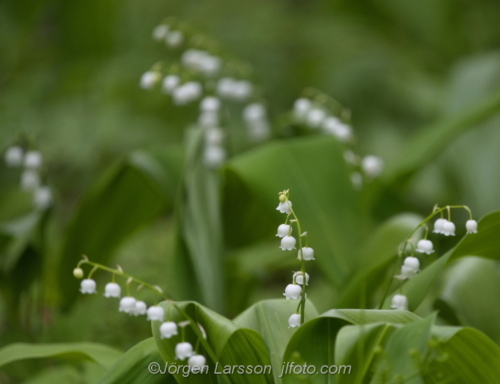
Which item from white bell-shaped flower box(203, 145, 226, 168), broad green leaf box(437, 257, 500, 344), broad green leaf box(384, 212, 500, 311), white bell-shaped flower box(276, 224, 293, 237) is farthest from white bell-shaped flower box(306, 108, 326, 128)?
white bell-shaped flower box(276, 224, 293, 237)

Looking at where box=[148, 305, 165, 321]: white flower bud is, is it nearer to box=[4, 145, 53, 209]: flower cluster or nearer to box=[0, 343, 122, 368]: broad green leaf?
box=[0, 343, 122, 368]: broad green leaf

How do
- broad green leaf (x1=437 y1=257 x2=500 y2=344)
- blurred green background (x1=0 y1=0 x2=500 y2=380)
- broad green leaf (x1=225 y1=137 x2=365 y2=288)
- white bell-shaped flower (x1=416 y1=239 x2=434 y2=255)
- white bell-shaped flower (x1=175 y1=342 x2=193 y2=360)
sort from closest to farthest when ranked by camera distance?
white bell-shaped flower (x1=175 y1=342 x2=193 y2=360) < white bell-shaped flower (x1=416 y1=239 x2=434 y2=255) < broad green leaf (x1=437 y1=257 x2=500 y2=344) < broad green leaf (x1=225 y1=137 x2=365 y2=288) < blurred green background (x1=0 y1=0 x2=500 y2=380)

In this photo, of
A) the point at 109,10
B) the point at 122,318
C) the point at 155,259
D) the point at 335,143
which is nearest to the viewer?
the point at 335,143

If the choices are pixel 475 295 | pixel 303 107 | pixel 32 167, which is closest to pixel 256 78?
pixel 303 107

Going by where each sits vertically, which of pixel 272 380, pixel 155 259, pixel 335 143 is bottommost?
pixel 155 259

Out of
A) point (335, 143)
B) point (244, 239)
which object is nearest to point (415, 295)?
point (335, 143)

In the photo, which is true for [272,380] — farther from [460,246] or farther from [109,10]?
[109,10]
